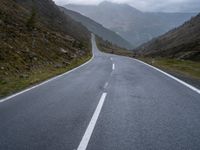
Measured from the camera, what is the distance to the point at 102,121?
682cm

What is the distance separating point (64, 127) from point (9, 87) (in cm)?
732

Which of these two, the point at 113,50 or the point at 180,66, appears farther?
the point at 113,50

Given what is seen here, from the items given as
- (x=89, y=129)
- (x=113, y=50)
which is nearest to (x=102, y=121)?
(x=89, y=129)

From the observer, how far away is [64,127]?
20.7 ft

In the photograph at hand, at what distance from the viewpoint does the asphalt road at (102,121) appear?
17.4 ft

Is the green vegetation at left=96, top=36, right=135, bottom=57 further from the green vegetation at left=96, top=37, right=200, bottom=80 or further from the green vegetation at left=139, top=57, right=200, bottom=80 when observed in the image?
the green vegetation at left=139, top=57, right=200, bottom=80

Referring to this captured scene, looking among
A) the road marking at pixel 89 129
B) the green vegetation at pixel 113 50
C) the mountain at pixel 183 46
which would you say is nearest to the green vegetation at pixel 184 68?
the road marking at pixel 89 129

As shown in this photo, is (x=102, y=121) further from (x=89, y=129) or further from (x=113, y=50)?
(x=113, y=50)

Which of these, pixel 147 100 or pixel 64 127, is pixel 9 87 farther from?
pixel 64 127

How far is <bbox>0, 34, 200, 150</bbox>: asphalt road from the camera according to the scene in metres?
5.29

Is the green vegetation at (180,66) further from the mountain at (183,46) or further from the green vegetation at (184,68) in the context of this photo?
the mountain at (183,46)

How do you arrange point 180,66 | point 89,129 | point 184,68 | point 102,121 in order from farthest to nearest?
point 180,66
point 184,68
point 102,121
point 89,129

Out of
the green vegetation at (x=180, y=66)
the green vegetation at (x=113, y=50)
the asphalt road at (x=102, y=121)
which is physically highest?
the asphalt road at (x=102, y=121)

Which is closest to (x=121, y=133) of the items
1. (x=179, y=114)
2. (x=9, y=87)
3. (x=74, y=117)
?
(x=74, y=117)
